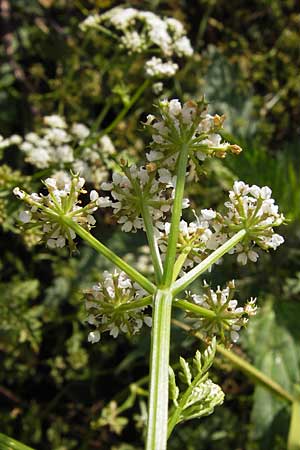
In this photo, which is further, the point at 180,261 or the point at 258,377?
the point at 258,377

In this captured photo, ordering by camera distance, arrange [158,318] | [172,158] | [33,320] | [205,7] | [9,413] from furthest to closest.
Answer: [205,7] < [9,413] < [33,320] < [172,158] < [158,318]

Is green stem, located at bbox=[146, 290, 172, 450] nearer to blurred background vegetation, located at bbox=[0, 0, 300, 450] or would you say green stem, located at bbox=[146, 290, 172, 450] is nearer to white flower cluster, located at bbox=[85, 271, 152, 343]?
white flower cluster, located at bbox=[85, 271, 152, 343]

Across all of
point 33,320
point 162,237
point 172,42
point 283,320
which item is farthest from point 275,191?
point 162,237

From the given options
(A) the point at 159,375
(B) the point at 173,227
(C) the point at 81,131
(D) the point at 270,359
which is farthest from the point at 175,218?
(D) the point at 270,359

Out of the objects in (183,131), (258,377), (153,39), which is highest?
(153,39)

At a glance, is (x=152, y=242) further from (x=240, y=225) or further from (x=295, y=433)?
(x=295, y=433)

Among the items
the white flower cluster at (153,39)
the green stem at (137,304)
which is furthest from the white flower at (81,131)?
the green stem at (137,304)

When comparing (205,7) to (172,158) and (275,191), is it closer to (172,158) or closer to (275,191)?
(275,191)
